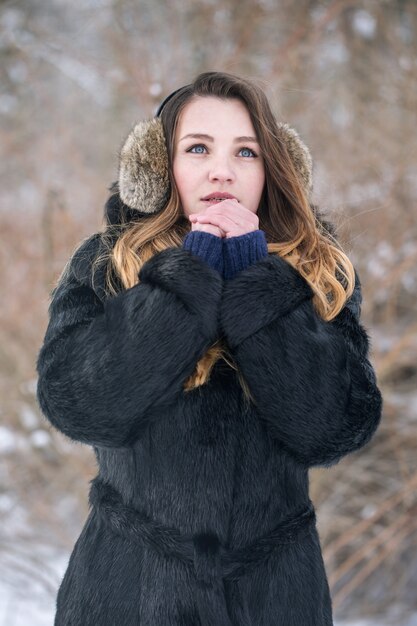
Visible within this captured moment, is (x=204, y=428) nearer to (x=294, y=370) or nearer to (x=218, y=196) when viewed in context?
(x=294, y=370)

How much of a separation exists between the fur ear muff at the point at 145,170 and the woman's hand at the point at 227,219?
161mm

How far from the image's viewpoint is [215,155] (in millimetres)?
1680

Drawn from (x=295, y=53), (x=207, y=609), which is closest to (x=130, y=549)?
(x=207, y=609)

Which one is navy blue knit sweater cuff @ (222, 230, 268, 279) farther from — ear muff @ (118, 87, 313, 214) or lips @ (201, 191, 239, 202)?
ear muff @ (118, 87, 313, 214)

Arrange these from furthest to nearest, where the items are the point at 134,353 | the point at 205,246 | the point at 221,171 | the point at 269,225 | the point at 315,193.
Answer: the point at 315,193 < the point at 269,225 < the point at 221,171 < the point at 205,246 < the point at 134,353

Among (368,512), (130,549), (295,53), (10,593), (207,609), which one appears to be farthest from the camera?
(10,593)

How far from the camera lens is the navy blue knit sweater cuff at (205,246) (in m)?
1.53

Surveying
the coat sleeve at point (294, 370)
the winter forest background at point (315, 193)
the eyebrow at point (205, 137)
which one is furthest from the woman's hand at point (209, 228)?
the winter forest background at point (315, 193)

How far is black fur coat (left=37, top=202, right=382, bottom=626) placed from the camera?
144cm

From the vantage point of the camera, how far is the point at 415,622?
418 centimetres

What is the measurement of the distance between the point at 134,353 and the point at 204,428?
0.80 feet

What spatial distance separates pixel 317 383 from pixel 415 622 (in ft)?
11.2

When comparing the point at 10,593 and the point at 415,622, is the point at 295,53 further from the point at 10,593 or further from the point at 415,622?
the point at 10,593

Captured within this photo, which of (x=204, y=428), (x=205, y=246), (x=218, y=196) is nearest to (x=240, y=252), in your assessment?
(x=205, y=246)
